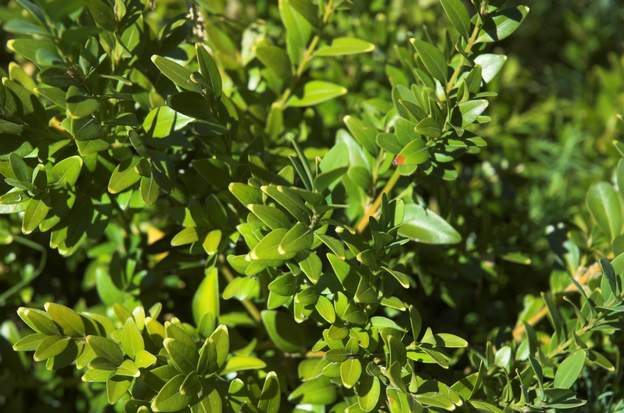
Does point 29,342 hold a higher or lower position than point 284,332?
higher

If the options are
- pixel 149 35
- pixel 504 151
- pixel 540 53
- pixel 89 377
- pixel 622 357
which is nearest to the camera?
pixel 89 377

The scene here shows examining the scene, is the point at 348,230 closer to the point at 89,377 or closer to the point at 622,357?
the point at 89,377

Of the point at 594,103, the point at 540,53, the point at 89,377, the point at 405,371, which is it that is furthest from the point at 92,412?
the point at 540,53

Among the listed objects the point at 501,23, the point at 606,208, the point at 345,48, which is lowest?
the point at 606,208

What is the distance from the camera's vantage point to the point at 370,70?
1678 mm

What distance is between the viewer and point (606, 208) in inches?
46.3

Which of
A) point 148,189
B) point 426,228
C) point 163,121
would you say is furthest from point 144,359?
point 426,228

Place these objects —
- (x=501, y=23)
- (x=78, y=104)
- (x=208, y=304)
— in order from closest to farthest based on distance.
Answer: (x=78, y=104)
(x=501, y=23)
(x=208, y=304)

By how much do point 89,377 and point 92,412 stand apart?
434 mm

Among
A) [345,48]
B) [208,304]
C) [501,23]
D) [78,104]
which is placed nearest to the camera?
[78,104]

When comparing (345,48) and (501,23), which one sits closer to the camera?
(501,23)

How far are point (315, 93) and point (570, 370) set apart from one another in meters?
0.65

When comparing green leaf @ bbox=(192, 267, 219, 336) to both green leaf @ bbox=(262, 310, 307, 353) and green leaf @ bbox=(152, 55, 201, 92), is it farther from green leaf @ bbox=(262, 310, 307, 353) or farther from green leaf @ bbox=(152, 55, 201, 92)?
green leaf @ bbox=(152, 55, 201, 92)

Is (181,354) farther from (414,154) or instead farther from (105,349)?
(414,154)
